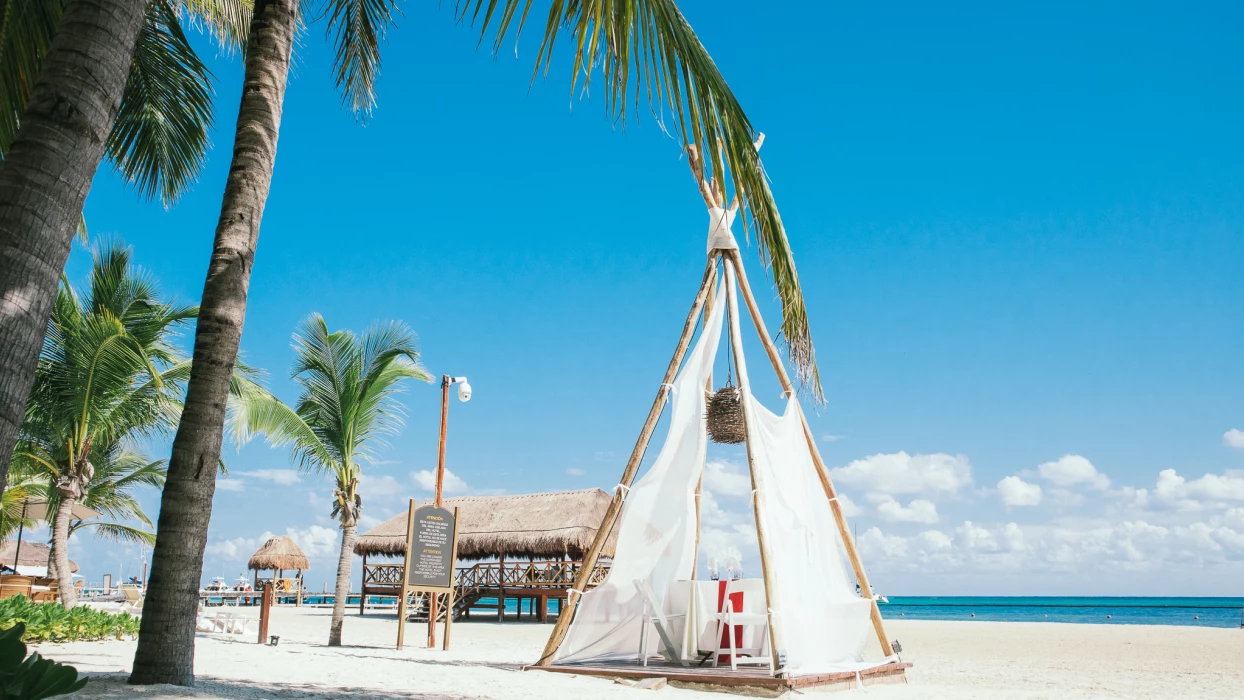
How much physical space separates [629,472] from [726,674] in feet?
6.84

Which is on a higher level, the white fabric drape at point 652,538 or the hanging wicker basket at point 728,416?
the hanging wicker basket at point 728,416

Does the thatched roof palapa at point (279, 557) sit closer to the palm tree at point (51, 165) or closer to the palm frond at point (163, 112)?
the palm frond at point (163, 112)

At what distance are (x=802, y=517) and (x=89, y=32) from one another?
688 cm

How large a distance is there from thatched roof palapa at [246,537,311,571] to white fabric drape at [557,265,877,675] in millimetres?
27886

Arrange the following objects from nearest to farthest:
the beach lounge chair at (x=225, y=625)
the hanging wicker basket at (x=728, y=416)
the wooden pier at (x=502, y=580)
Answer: the hanging wicker basket at (x=728, y=416)
the beach lounge chair at (x=225, y=625)
the wooden pier at (x=502, y=580)

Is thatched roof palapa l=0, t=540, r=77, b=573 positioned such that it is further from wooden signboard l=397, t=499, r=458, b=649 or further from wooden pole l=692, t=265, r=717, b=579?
wooden pole l=692, t=265, r=717, b=579

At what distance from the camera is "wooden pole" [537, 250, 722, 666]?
26.9 ft

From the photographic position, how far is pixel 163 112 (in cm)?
700

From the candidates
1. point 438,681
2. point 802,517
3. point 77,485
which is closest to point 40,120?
point 438,681

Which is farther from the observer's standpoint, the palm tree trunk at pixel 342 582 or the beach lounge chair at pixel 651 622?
the palm tree trunk at pixel 342 582

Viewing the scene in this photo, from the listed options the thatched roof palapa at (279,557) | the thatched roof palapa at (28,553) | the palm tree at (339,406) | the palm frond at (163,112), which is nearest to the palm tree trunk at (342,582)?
the palm tree at (339,406)

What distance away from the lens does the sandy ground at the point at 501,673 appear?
19.0ft

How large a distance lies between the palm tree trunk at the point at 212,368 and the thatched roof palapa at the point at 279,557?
31.1 m

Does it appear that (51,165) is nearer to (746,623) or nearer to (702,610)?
(746,623)
